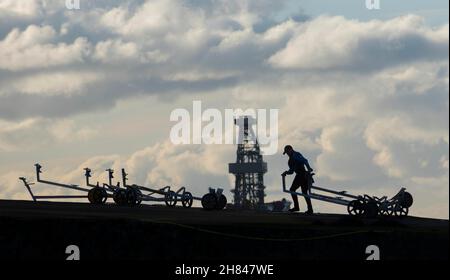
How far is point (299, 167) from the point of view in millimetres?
35594

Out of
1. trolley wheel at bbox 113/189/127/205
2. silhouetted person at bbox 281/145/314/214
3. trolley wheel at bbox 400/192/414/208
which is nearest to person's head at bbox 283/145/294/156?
silhouetted person at bbox 281/145/314/214

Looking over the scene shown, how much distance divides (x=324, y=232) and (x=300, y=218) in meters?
5.92

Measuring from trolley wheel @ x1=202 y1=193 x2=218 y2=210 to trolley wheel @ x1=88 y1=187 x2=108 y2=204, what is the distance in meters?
6.38

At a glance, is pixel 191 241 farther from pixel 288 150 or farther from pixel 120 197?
pixel 120 197

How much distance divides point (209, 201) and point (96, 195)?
6751 mm

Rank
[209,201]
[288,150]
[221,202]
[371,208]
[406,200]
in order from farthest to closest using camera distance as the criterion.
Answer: [221,202], [209,201], [406,200], [371,208], [288,150]

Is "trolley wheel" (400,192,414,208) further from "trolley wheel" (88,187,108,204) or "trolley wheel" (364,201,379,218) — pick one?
"trolley wheel" (88,187,108,204)

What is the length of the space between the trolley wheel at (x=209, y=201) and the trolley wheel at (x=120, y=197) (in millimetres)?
5345

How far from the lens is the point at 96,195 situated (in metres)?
47.4

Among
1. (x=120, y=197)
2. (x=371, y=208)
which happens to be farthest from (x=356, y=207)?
(x=120, y=197)

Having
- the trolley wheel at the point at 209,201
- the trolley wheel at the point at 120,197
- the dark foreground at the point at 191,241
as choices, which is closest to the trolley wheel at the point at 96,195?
the trolley wheel at the point at 120,197

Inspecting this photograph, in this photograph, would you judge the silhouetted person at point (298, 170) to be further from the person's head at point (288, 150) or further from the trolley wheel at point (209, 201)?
the trolley wheel at point (209, 201)
